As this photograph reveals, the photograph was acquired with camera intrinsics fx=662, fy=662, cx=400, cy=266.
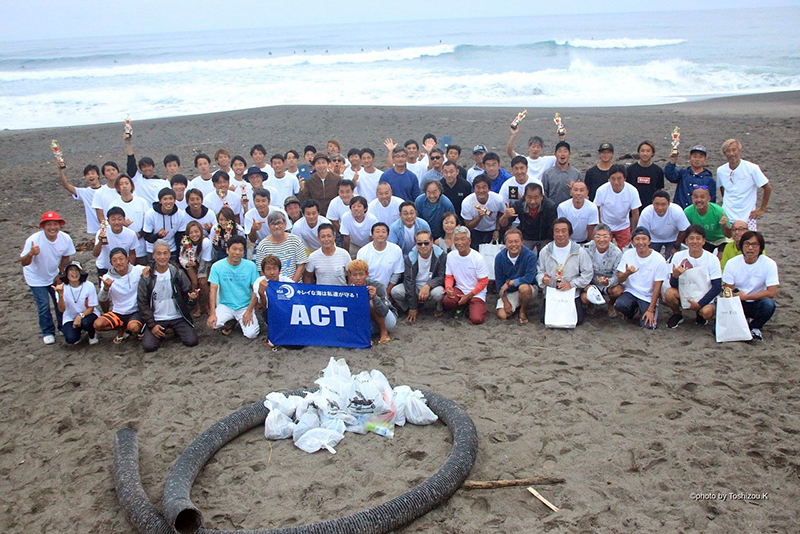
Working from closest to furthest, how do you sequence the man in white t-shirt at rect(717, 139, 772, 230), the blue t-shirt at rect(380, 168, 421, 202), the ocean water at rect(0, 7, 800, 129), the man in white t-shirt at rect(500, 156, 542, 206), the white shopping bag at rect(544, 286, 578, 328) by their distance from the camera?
the white shopping bag at rect(544, 286, 578, 328) < the man in white t-shirt at rect(717, 139, 772, 230) < the man in white t-shirt at rect(500, 156, 542, 206) < the blue t-shirt at rect(380, 168, 421, 202) < the ocean water at rect(0, 7, 800, 129)

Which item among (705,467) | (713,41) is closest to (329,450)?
(705,467)

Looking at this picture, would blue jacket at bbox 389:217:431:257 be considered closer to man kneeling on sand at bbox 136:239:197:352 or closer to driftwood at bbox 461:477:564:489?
man kneeling on sand at bbox 136:239:197:352

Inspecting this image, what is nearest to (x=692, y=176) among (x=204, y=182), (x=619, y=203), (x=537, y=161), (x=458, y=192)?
(x=619, y=203)

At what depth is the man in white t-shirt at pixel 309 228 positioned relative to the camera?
8312 millimetres

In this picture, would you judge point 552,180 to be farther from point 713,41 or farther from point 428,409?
point 713,41

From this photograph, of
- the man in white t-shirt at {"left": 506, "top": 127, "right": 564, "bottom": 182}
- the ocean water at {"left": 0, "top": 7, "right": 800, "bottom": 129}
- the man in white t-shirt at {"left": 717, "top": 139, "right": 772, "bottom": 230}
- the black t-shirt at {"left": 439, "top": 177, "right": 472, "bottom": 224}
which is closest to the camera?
the man in white t-shirt at {"left": 717, "top": 139, "right": 772, "bottom": 230}

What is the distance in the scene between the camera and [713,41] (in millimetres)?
49719

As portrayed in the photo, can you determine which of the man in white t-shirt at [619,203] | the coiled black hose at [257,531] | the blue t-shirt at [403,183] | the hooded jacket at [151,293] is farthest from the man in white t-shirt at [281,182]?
the coiled black hose at [257,531]

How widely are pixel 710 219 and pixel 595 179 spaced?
1.50 m

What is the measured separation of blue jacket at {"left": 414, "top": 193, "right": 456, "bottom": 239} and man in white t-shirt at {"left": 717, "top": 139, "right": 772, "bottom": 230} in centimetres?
346

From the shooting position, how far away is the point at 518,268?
26.0 feet

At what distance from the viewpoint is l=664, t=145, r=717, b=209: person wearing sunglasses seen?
8.35m

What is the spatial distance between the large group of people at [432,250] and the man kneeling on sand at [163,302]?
0.6 inches

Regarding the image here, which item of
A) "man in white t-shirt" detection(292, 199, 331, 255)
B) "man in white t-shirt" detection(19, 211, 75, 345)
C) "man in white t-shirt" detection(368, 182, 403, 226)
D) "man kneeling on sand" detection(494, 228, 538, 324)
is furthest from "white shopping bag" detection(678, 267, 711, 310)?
"man in white t-shirt" detection(19, 211, 75, 345)
